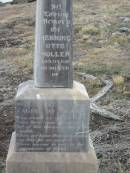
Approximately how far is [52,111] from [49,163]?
0.70 metres

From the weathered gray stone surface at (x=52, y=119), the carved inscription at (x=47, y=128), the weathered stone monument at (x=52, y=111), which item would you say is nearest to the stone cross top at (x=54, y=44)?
the weathered stone monument at (x=52, y=111)

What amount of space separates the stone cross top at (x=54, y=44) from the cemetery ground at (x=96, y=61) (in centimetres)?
168

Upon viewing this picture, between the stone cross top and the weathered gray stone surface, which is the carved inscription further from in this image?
the stone cross top

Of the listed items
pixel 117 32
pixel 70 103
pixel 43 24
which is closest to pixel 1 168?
pixel 70 103

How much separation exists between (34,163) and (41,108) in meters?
0.74

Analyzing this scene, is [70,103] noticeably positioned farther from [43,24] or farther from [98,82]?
[98,82]

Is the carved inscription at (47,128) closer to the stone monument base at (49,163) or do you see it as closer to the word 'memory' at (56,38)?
the stone monument base at (49,163)

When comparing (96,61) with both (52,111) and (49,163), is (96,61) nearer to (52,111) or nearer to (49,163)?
(52,111)

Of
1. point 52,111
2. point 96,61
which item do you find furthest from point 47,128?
point 96,61

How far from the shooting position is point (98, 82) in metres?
13.2

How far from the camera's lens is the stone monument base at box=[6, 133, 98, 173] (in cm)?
719

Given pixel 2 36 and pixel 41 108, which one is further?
pixel 2 36

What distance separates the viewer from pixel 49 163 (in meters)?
7.21

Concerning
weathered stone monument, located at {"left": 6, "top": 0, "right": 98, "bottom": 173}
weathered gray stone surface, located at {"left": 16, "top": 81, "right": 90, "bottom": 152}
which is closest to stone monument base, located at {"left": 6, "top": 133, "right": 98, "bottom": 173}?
weathered stone monument, located at {"left": 6, "top": 0, "right": 98, "bottom": 173}
